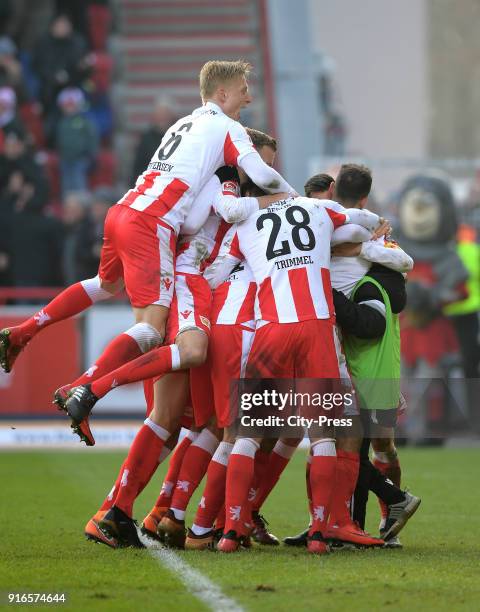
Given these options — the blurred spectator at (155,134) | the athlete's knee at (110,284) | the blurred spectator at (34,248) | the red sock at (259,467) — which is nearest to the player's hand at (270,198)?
the athlete's knee at (110,284)

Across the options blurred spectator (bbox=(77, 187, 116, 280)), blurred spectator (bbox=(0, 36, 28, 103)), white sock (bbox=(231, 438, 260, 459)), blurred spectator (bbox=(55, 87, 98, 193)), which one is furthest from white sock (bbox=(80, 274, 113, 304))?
blurred spectator (bbox=(0, 36, 28, 103))

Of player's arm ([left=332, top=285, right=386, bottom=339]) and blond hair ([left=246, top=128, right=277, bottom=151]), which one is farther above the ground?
blond hair ([left=246, top=128, right=277, bottom=151])

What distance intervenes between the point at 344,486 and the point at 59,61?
13.2 meters

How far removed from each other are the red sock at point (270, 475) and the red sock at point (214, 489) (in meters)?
0.33

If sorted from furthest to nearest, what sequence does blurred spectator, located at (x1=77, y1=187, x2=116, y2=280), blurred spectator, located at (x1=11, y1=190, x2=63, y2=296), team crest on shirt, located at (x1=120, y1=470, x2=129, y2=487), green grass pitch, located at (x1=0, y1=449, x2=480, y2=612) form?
blurred spectator, located at (x1=11, y1=190, x2=63, y2=296)
blurred spectator, located at (x1=77, y1=187, x2=116, y2=280)
team crest on shirt, located at (x1=120, y1=470, x2=129, y2=487)
green grass pitch, located at (x1=0, y1=449, x2=480, y2=612)

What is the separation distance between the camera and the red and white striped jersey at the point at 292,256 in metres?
7.02

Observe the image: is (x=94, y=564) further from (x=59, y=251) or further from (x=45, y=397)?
(x=59, y=251)

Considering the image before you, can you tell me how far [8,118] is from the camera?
18328 mm

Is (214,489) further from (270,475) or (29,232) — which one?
(29,232)

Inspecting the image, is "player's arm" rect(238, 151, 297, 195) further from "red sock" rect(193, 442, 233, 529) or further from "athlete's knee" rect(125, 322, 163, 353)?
"red sock" rect(193, 442, 233, 529)

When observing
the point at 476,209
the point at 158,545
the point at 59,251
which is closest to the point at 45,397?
the point at 59,251

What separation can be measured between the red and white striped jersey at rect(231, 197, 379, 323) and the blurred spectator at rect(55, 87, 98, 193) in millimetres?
11743

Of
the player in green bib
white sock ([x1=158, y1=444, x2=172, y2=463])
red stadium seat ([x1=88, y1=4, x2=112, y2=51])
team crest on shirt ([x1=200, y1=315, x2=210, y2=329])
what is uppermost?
red stadium seat ([x1=88, y1=4, x2=112, y2=51])

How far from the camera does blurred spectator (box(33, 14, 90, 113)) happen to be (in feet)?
63.2
